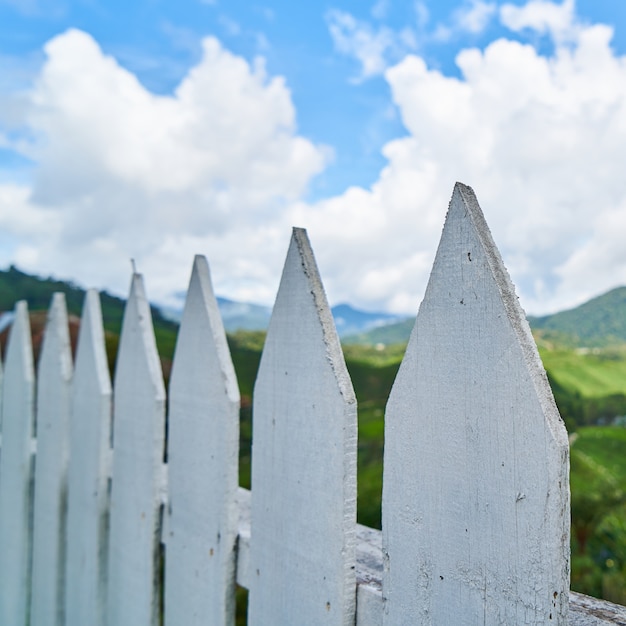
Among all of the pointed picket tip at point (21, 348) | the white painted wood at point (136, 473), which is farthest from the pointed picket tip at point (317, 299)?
the pointed picket tip at point (21, 348)

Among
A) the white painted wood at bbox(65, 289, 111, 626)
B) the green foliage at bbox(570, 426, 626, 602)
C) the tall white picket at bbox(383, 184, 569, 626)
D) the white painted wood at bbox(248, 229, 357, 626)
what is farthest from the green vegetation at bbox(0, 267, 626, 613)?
the white painted wood at bbox(65, 289, 111, 626)

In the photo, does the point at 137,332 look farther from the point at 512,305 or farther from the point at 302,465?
the point at 512,305

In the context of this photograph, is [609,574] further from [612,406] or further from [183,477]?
[183,477]

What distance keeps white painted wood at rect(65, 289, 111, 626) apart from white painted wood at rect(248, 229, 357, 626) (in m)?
0.91

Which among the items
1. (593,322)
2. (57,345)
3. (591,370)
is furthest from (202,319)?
(593,322)

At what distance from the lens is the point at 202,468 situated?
5.28ft

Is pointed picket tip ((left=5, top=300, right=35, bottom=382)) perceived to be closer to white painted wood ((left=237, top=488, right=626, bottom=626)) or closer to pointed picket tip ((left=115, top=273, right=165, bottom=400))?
pointed picket tip ((left=115, top=273, right=165, bottom=400))

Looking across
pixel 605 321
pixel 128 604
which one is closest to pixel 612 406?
pixel 605 321

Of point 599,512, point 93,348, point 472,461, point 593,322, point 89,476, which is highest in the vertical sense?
point 593,322

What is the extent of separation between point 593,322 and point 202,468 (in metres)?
5.29

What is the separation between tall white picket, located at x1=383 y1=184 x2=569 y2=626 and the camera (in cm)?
88

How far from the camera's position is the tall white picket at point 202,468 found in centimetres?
152

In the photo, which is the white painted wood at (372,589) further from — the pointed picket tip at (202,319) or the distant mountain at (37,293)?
the distant mountain at (37,293)

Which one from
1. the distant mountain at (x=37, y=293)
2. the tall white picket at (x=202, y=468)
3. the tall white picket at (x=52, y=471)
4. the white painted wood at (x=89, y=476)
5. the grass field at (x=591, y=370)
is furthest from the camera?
the grass field at (x=591, y=370)
